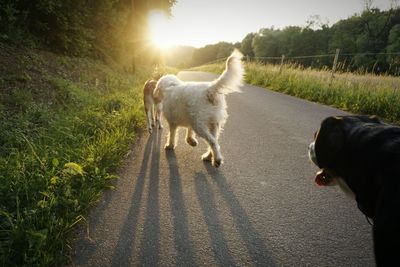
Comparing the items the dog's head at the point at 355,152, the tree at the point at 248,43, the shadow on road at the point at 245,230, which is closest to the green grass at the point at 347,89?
the shadow on road at the point at 245,230

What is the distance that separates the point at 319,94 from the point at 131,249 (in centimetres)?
991

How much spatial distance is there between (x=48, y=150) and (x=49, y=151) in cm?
6

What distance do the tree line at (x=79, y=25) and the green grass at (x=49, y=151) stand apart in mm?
796

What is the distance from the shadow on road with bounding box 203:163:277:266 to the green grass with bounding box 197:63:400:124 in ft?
19.7

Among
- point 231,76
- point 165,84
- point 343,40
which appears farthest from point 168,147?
point 343,40

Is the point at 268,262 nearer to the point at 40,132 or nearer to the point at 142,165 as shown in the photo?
the point at 142,165

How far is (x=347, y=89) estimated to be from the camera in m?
10.1

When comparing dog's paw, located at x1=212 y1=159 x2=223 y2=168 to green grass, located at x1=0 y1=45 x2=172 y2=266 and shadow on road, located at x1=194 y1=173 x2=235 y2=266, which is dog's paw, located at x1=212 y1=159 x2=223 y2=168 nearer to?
shadow on road, located at x1=194 y1=173 x2=235 y2=266

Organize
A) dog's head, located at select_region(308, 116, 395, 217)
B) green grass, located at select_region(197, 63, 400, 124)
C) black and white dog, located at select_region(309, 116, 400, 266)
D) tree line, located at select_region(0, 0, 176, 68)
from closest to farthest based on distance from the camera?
black and white dog, located at select_region(309, 116, 400, 266) → dog's head, located at select_region(308, 116, 395, 217) → tree line, located at select_region(0, 0, 176, 68) → green grass, located at select_region(197, 63, 400, 124)

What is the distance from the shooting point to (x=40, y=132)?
4484 millimetres

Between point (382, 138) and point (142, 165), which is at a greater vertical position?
point (382, 138)

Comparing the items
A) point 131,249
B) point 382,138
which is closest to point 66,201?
point 131,249

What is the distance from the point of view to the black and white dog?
1.31 m

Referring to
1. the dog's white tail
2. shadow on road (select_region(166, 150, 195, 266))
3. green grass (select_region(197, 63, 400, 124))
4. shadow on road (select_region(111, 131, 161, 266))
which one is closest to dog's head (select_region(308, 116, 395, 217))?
shadow on road (select_region(166, 150, 195, 266))
